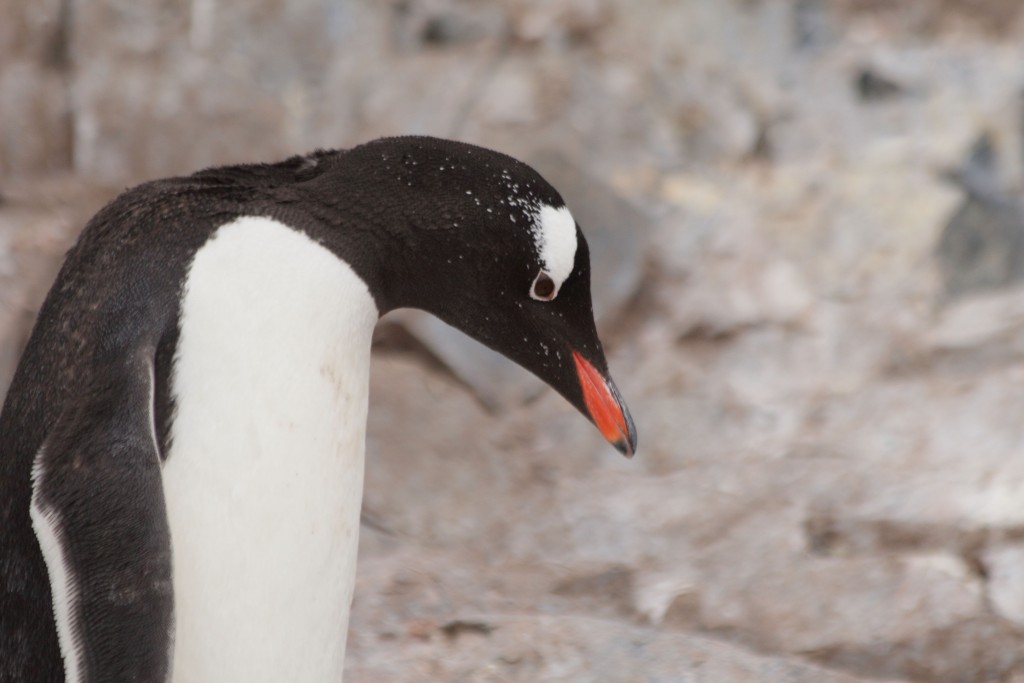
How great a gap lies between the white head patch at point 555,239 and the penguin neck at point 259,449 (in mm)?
214

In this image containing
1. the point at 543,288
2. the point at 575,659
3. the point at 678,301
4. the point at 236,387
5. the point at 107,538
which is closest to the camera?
the point at 107,538

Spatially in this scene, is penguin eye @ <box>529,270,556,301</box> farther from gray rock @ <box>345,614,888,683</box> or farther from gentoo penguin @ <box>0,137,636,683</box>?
gray rock @ <box>345,614,888,683</box>

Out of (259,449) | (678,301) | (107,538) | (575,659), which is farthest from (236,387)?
(678,301)

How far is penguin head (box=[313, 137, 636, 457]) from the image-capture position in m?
1.54

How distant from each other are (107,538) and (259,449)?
206 mm

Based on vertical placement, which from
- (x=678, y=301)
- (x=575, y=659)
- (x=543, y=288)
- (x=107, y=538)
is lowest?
(x=107, y=538)

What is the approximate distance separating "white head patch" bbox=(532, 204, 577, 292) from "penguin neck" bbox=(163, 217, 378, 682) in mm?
214

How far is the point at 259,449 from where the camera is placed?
1484 mm

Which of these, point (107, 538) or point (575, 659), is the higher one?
point (575, 659)

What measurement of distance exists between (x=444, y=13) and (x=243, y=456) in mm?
2854

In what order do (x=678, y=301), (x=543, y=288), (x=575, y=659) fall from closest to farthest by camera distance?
(x=543, y=288), (x=575, y=659), (x=678, y=301)

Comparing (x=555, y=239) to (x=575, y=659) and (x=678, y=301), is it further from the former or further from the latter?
(x=678, y=301)

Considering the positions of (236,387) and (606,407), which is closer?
(236,387)

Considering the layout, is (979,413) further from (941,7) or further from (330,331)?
(330,331)
